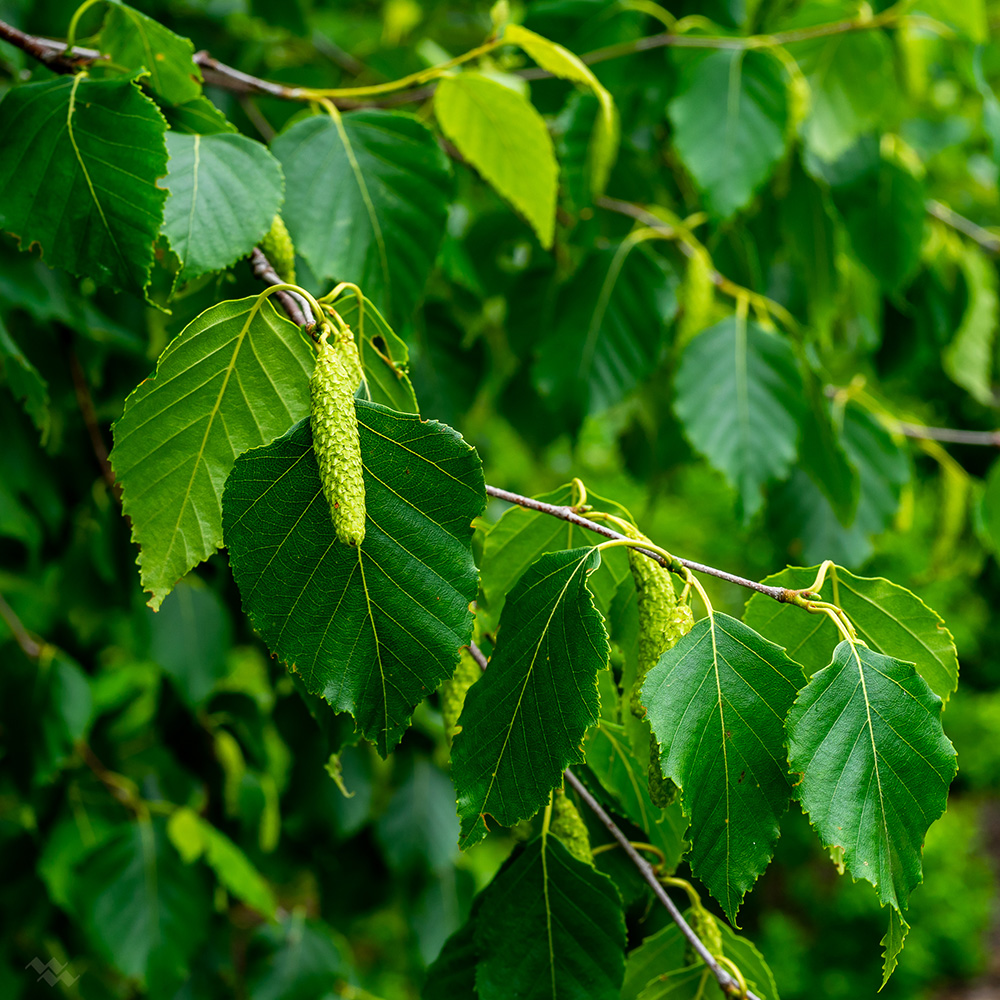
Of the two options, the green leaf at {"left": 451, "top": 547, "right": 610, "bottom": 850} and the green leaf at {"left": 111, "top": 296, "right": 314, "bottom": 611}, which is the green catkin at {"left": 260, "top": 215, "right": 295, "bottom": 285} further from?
the green leaf at {"left": 451, "top": 547, "right": 610, "bottom": 850}

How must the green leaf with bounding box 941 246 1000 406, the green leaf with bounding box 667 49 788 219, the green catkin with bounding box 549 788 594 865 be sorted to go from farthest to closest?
the green leaf with bounding box 941 246 1000 406 → the green leaf with bounding box 667 49 788 219 → the green catkin with bounding box 549 788 594 865

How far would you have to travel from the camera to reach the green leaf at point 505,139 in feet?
3.50

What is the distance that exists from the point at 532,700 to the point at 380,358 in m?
0.30

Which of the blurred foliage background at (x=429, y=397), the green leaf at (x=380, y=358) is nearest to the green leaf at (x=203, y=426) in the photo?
the green leaf at (x=380, y=358)

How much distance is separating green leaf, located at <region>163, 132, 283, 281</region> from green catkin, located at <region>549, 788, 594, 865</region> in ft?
1.78

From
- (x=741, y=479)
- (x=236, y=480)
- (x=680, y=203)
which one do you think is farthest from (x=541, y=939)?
(x=680, y=203)

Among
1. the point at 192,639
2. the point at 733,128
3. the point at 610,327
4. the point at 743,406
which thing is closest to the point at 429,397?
the point at 610,327

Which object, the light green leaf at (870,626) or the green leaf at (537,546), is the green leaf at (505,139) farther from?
the light green leaf at (870,626)

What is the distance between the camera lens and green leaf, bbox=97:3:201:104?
34.1 inches

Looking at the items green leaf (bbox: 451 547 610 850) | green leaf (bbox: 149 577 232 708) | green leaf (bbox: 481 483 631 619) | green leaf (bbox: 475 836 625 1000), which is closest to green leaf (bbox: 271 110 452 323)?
green leaf (bbox: 481 483 631 619)

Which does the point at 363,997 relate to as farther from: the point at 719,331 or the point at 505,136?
the point at 505,136

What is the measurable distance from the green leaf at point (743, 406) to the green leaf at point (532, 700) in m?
0.70

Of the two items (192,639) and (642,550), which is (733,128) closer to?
(642,550)

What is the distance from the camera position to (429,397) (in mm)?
1531
